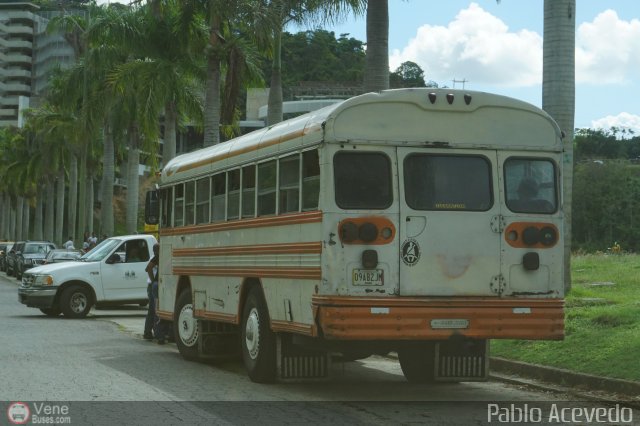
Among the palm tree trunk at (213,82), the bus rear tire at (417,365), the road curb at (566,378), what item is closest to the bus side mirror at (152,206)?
the bus rear tire at (417,365)

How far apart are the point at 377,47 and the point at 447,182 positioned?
382 inches

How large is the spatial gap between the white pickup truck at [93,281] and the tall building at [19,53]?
15569 centimetres

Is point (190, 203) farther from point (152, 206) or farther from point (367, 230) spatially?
point (367, 230)

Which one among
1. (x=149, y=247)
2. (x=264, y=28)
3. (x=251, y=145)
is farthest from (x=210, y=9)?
(x=251, y=145)

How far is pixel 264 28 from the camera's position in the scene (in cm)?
2700

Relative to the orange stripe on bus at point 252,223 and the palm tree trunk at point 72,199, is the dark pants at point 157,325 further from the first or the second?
the palm tree trunk at point 72,199

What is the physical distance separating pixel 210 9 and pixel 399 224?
66.6 ft

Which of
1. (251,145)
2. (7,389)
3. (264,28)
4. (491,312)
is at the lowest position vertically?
(7,389)

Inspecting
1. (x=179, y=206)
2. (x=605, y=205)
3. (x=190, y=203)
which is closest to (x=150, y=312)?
(x=179, y=206)

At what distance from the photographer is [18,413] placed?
32.0 feet

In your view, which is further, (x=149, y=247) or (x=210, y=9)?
(x=210, y=9)

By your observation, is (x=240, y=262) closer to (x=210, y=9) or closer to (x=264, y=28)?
(x=264, y=28)

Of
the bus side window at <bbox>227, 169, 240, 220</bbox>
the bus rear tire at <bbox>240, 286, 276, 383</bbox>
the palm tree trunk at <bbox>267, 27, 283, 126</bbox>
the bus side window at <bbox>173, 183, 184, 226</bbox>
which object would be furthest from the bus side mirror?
the palm tree trunk at <bbox>267, 27, 283, 126</bbox>

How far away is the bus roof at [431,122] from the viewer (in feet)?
35.7
